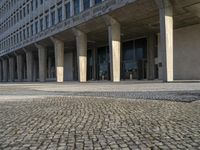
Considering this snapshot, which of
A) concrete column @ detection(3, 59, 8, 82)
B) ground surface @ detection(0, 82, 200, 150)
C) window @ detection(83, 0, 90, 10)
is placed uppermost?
window @ detection(83, 0, 90, 10)

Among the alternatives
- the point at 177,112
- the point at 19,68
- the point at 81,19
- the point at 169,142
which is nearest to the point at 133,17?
the point at 81,19

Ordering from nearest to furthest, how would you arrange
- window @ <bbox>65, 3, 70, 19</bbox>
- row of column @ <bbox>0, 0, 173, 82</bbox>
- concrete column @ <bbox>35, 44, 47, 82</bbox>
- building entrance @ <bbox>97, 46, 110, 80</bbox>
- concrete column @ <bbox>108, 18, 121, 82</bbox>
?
row of column @ <bbox>0, 0, 173, 82</bbox>
concrete column @ <bbox>108, 18, 121, 82</bbox>
window @ <bbox>65, 3, 70, 19</bbox>
building entrance @ <bbox>97, 46, 110, 80</bbox>
concrete column @ <bbox>35, 44, 47, 82</bbox>

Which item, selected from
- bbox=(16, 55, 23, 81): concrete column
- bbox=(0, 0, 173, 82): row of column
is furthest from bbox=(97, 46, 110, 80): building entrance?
bbox=(16, 55, 23, 81): concrete column

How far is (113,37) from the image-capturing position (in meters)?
33.7

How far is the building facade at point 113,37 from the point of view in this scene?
29.1 metres

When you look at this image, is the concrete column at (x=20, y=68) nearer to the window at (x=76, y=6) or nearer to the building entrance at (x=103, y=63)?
the building entrance at (x=103, y=63)

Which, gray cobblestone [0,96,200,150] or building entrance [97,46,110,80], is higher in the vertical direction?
building entrance [97,46,110,80]

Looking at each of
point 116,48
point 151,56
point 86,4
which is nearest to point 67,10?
point 86,4

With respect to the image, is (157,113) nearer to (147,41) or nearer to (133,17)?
(133,17)

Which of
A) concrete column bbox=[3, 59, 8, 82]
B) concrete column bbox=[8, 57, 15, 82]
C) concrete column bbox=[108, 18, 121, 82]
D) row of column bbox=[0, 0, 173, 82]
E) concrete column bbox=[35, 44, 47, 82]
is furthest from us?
concrete column bbox=[3, 59, 8, 82]

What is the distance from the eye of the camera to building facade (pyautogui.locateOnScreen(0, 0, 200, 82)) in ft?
95.4

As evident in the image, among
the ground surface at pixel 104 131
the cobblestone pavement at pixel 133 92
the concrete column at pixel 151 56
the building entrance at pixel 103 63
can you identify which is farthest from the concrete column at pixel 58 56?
the ground surface at pixel 104 131

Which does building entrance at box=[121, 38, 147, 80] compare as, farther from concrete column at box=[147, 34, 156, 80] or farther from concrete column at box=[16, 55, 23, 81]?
concrete column at box=[16, 55, 23, 81]

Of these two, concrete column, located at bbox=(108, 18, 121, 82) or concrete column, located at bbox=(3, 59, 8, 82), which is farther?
concrete column, located at bbox=(3, 59, 8, 82)
